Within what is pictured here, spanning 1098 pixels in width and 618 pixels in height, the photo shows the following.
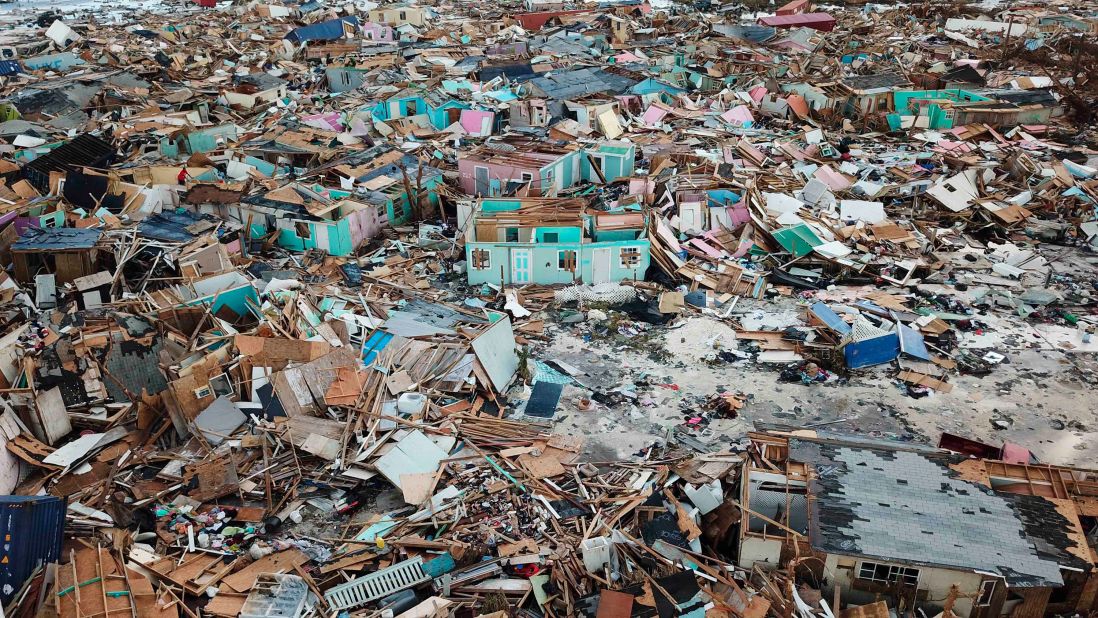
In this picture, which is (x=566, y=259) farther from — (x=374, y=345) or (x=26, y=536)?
(x=26, y=536)

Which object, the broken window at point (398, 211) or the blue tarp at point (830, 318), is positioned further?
the broken window at point (398, 211)

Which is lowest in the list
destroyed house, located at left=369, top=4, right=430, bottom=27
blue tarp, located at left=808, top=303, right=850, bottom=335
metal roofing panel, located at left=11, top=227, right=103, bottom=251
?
blue tarp, located at left=808, top=303, right=850, bottom=335

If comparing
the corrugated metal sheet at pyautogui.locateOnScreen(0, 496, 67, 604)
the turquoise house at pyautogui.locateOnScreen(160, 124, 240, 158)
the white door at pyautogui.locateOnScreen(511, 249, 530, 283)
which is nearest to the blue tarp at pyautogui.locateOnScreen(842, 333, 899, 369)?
the white door at pyautogui.locateOnScreen(511, 249, 530, 283)

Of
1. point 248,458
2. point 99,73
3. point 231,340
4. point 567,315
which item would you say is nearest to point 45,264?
point 231,340

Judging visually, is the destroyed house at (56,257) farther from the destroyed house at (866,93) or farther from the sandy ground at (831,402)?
the destroyed house at (866,93)

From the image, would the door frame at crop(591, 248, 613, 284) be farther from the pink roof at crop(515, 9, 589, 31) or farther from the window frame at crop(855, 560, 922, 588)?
the pink roof at crop(515, 9, 589, 31)

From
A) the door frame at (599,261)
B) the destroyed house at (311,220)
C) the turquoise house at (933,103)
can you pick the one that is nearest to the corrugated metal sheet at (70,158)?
the destroyed house at (311,220)

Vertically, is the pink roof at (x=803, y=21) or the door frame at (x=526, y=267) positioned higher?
the pink roof at (x=803, y=21)
